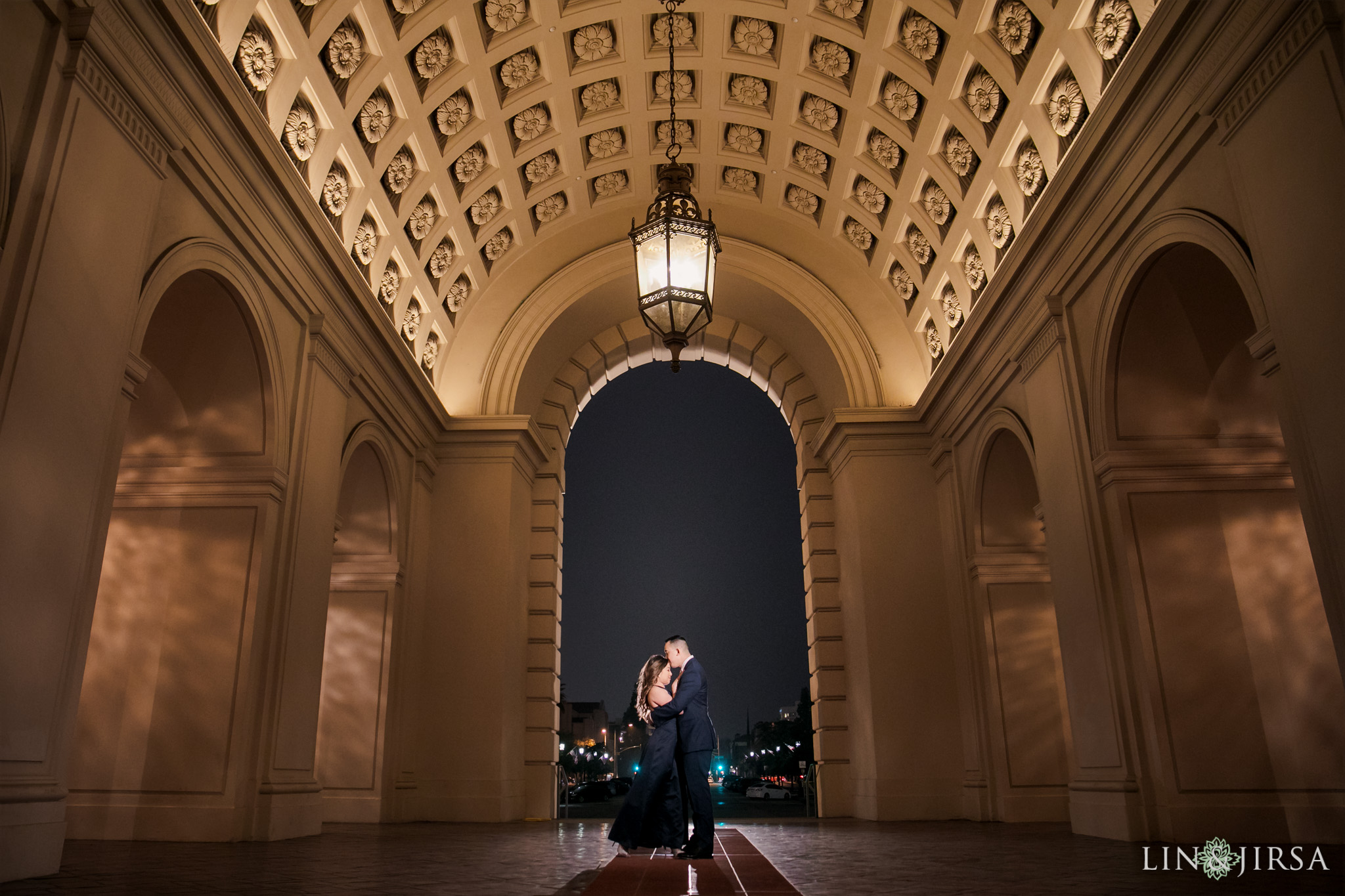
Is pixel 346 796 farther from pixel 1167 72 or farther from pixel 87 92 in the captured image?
pixel 1167 72

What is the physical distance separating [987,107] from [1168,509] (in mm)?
5608

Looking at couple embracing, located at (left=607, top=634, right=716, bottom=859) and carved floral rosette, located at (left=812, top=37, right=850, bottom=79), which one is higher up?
carved floral rosette, located at (left=812, top=37, right=850, bottom=79)

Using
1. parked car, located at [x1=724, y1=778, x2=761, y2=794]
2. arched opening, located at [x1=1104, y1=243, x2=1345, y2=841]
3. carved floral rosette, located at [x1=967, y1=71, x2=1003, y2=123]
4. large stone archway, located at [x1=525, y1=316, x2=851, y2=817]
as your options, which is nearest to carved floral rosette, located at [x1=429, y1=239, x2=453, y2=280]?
large stone archway, located at [x1=525, y1=316, x2=851, y2=817]

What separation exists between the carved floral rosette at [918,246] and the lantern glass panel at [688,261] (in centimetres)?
722

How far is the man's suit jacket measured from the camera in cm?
801

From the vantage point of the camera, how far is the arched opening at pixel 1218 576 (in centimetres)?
888

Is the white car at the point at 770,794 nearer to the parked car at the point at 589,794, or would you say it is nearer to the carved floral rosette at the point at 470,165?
the parked car at the point at 589,794

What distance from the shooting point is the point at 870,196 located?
15.7 m

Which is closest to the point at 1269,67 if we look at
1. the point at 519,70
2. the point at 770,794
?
the point at 519,70

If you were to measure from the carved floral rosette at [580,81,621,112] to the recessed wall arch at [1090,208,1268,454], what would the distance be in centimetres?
849

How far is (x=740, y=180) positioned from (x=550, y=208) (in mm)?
3515

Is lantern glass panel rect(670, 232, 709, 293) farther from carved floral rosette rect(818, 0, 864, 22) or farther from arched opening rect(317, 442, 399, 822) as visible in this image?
arched opening rect(317, 442, 399, 822)

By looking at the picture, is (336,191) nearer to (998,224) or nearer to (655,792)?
(655,792)

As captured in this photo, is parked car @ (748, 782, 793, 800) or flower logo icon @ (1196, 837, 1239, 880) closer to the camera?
flower logo icon @ (1196, 837, 1239, 880)
